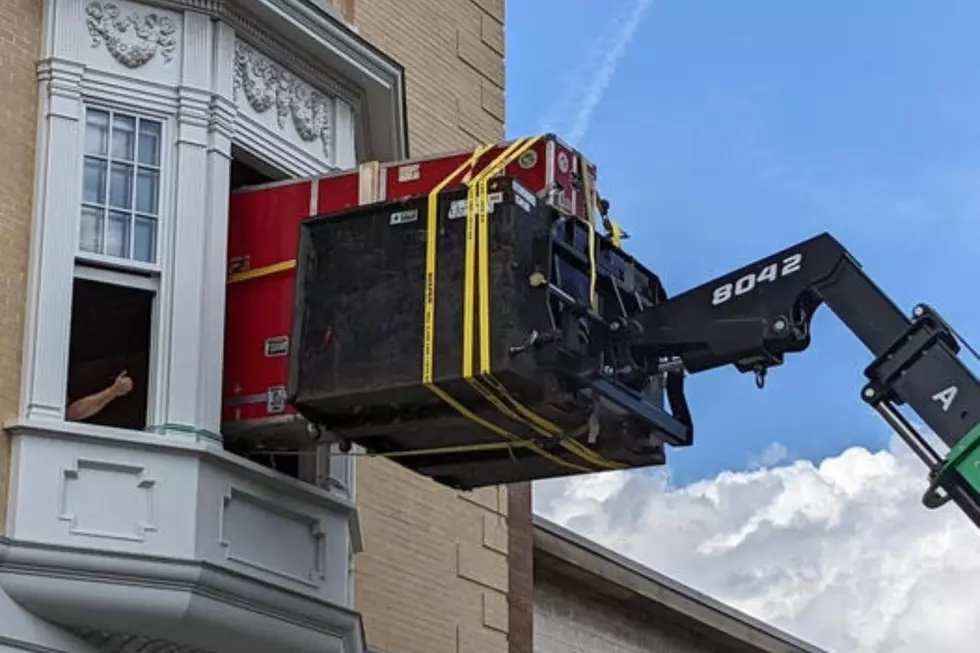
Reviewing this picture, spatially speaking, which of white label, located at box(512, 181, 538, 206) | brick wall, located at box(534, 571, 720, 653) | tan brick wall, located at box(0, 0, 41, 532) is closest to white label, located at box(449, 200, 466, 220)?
white label, located at box(512, 181, 538, 206)

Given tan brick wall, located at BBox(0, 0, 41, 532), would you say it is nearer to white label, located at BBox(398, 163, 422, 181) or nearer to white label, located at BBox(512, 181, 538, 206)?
white label, located at BBox(398, 163, 422, 181)

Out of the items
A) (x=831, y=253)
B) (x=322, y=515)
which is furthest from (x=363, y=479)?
(x=831, y=253)

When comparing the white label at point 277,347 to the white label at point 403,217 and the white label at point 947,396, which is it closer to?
the white label at point 403,217

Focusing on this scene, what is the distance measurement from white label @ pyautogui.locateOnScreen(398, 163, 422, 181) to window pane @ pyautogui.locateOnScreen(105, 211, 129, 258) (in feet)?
5.75

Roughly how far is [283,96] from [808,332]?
405 centimetres

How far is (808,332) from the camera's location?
1226 cm

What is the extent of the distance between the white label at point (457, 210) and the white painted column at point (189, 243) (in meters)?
1.79

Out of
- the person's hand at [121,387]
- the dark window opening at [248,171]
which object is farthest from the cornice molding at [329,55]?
the person's hand at [121,387]

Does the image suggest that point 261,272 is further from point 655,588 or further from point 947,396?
A: point 655,588

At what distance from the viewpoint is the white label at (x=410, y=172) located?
1289cm

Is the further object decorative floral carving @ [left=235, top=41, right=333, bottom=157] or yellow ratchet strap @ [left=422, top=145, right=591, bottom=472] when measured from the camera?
decorative floral carving @ [left=235, top=41, right=333, bottom=157]

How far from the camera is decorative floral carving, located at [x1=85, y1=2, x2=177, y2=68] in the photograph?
13023 mm

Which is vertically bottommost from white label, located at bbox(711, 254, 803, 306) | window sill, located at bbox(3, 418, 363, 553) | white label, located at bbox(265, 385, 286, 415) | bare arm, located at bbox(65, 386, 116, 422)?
window sill, located at bbox(3, 418, 363, 553)

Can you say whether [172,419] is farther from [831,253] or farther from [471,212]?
[831,253]
